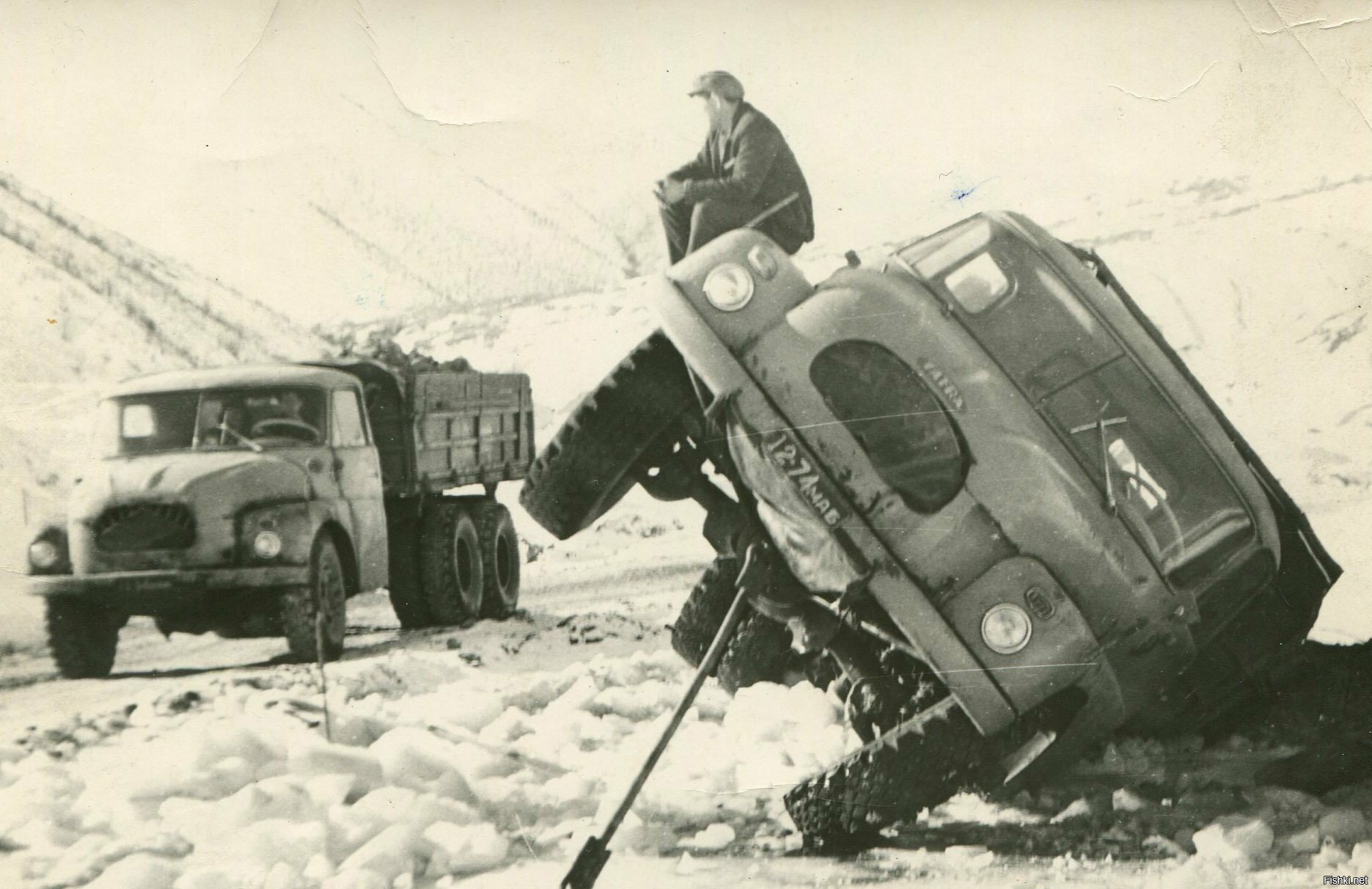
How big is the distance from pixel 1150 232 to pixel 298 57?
367cm

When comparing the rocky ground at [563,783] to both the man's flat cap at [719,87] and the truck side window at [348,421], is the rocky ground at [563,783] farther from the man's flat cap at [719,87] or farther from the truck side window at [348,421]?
the man's flat cap at [719,87]

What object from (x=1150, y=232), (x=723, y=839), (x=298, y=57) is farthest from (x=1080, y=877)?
(x=298, y=57)

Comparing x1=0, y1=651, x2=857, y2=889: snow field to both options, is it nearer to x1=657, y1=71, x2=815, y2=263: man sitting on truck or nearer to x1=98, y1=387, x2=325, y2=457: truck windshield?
x1=98, y1=387, x2=325, y2=457: truck windshield

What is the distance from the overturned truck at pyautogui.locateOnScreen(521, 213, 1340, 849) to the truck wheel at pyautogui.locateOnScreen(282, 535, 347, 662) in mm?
1167

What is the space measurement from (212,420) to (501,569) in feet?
4.57

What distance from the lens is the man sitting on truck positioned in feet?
17.8

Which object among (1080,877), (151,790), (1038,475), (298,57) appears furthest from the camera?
(298,57)

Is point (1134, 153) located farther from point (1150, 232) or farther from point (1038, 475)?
point (1038, 475)

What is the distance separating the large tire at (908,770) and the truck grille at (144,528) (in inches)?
106

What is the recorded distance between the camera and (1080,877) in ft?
15.9

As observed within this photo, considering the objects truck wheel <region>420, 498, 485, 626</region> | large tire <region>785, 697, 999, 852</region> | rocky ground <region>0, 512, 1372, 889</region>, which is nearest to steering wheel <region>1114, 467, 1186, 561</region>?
rocky ground <region>0, 512, 1372, 889</region>

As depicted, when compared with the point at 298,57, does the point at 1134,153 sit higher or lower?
lower

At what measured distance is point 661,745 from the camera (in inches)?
186

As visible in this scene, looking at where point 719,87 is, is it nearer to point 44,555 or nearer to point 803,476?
point 803,476
